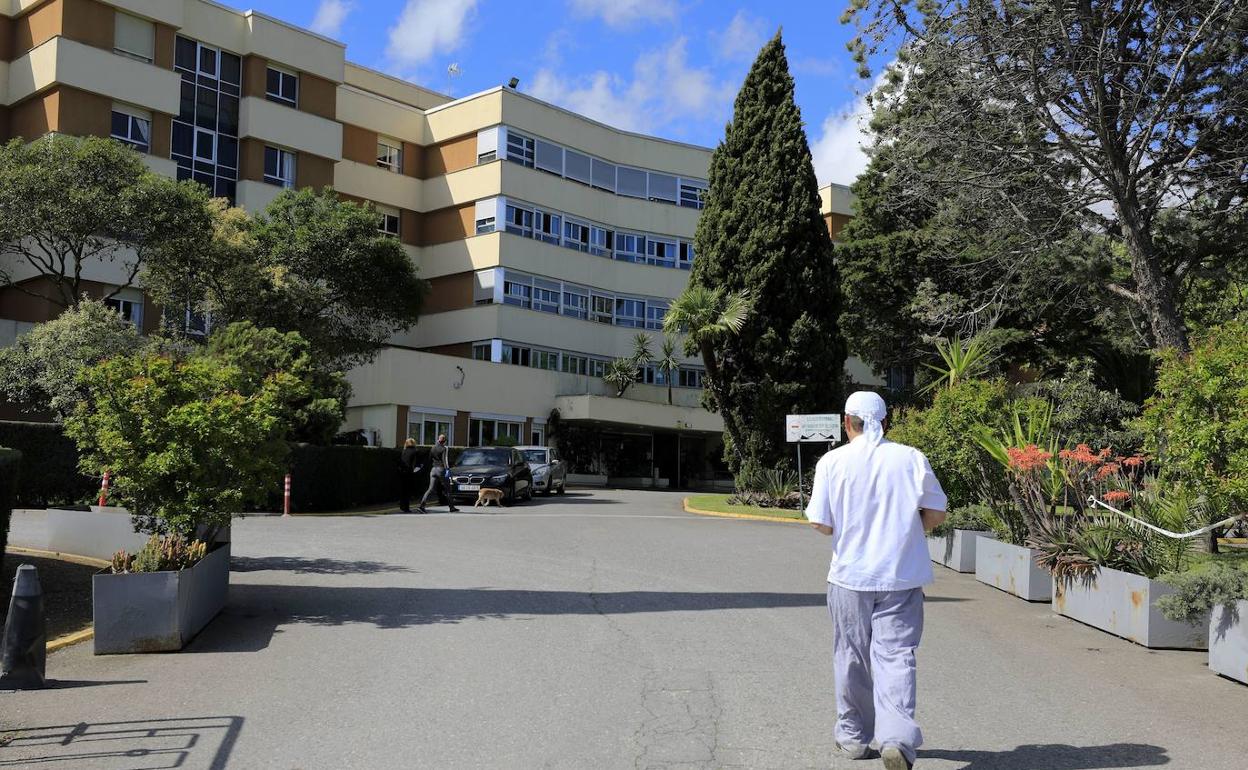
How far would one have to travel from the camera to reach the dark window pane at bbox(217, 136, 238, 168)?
3972 cm

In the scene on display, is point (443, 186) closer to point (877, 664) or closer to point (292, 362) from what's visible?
point (292, 362)

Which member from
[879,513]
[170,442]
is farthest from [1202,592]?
[170,442]

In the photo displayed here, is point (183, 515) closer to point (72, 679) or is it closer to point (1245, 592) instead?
point (72, 679)

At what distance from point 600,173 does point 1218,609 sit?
1734 inches

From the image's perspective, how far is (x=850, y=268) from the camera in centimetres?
3825

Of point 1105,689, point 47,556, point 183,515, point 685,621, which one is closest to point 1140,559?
point 1105,689

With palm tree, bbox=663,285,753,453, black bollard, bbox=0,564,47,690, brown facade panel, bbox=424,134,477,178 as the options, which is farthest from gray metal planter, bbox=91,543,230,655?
brown facade panel, bbox=424,134,477,178

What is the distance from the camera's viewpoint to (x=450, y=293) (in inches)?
1821

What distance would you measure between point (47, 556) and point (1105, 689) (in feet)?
38.6

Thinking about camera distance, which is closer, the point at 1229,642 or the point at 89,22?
the point at 1229,642

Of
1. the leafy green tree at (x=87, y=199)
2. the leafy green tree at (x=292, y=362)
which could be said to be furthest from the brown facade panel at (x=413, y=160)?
the leafy green tree at (x=292, y=362)

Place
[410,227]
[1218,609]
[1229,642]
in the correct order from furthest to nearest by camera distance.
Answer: [410,227] → [1218,609] → [1229,642]

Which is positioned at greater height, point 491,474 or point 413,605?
point 491,474

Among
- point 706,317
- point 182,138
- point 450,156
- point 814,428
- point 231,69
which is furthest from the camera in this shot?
point 450,156
